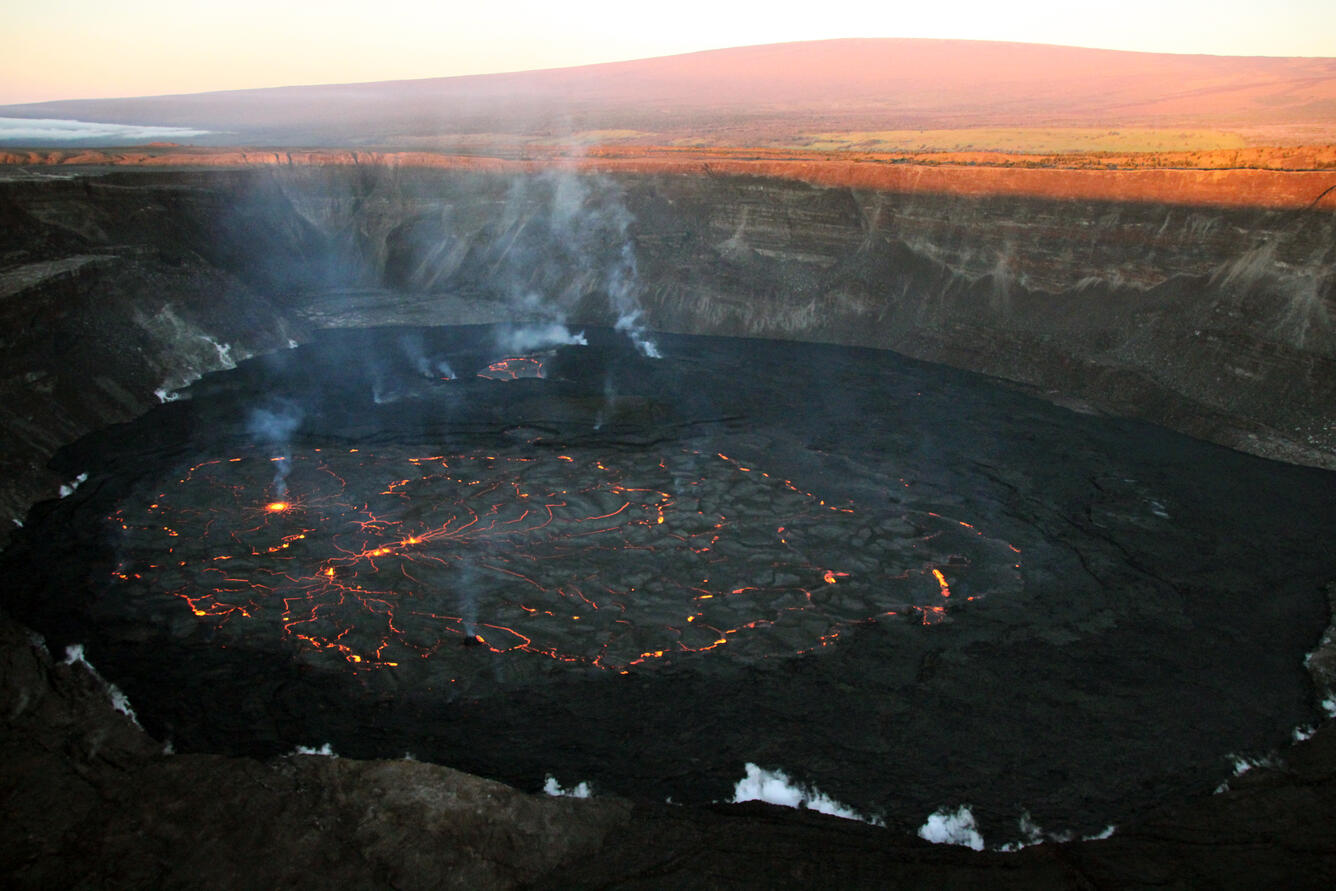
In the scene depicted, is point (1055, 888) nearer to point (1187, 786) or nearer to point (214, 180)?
point (1187, 786)

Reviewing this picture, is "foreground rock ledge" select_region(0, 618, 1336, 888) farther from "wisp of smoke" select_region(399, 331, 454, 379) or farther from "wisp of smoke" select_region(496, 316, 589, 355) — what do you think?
"wisp of smoke" select_region(496, 316, 589, 355)

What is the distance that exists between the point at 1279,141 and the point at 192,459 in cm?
5041

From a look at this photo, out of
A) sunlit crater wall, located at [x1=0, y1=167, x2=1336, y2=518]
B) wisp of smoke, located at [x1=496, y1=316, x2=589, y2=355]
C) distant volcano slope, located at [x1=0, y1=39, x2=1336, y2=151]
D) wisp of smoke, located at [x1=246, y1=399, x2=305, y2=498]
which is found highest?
distant volcano slope, located at [x1=0, y1=39, x2=1336, y2=151]

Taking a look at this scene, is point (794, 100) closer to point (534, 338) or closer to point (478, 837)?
point (534, 338)

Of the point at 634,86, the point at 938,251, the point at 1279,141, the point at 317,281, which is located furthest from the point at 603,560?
the point at 634,86

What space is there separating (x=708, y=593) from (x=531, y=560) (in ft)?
9.61

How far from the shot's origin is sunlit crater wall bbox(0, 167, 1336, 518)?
2095cm

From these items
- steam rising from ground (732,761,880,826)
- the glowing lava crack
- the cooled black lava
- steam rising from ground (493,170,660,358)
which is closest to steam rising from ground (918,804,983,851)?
the cooled black lava

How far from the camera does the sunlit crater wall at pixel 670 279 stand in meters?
21.0

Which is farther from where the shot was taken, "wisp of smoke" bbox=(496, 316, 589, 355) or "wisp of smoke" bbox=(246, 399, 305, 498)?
"wisp of smoke" bbox=(496, 316, 589, 355)

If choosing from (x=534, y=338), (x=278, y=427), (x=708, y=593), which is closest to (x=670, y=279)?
(x=534, y=338)

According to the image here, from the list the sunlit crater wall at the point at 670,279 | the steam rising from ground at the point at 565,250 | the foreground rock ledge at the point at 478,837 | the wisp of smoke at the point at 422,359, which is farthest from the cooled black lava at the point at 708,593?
the steam rising from ground at the point at 565,250

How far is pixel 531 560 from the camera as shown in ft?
47.1

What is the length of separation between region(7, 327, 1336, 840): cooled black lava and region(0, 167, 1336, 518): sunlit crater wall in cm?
223
